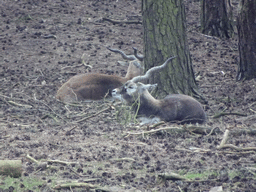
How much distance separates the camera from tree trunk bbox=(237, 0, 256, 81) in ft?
31.8

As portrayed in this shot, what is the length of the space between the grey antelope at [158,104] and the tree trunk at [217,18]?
279 inches

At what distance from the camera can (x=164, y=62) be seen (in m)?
7.93

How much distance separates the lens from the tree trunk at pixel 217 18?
13828mm

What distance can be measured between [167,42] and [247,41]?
289cm

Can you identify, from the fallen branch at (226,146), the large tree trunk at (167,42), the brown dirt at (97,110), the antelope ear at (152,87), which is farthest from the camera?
the large tree trunk at (167,42)

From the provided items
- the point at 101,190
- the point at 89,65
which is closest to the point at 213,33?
the point at 89,65

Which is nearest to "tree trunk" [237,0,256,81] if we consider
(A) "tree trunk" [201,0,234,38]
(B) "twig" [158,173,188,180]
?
(A) "tree trunk" [201,0,234,38]

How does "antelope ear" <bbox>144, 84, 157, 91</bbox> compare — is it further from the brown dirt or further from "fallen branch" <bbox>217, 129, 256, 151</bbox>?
"fallen branch" <bbox>217, 129, 256, 151</bbox>

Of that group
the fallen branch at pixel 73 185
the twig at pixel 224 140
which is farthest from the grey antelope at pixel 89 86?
the fallen branch at pixel 73 185

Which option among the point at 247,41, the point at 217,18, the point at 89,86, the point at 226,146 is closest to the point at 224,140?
the point at 226,146

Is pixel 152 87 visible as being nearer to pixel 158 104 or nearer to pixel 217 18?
pixel 158 104

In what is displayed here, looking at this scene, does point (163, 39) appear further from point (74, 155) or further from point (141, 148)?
point (74, 155)

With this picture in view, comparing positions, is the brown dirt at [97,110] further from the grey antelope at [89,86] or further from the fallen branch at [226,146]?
the grey antelope at [89,86]

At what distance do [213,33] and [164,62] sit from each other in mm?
6805
